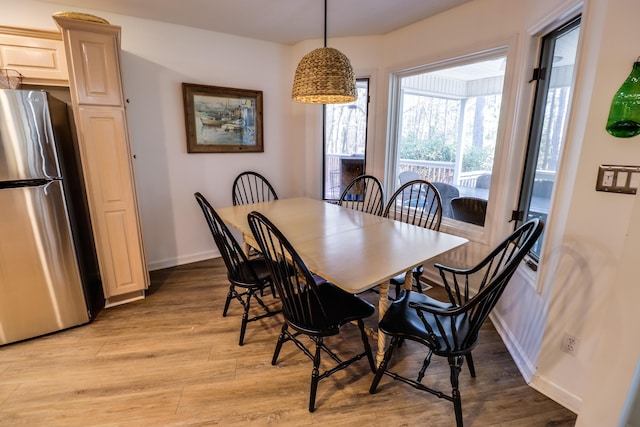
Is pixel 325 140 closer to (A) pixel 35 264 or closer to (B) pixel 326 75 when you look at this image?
(B) pixel 326 75

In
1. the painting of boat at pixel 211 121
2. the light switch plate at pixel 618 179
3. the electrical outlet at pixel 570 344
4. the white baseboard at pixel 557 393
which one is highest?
the painting of boat at pixel 211 121

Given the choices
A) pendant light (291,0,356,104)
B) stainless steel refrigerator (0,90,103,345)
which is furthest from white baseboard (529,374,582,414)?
stainless steel refrigerator (0,90,103,345)

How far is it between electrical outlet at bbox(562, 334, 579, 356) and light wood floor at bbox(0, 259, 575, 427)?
0.31m

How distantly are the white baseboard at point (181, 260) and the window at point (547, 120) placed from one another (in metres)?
3.18

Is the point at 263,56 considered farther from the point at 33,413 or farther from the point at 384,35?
the point at 33,413

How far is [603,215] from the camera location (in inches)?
55.1

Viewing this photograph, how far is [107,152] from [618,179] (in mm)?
3184

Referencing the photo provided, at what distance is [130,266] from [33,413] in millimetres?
1179

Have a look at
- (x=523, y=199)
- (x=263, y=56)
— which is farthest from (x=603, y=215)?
(x=263, y=56)

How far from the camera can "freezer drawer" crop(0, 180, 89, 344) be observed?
195 cm

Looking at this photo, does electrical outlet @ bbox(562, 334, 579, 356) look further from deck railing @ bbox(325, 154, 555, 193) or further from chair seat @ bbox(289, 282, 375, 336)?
deck railing @ bbox(325, 154, 555, 193)

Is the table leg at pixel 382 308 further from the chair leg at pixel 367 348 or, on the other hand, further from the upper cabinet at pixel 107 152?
the upper cabinet at pixel 107 152

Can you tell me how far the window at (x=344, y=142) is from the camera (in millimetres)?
3506

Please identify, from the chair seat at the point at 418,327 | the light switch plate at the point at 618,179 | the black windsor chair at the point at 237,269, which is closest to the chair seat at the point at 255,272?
the black windsor chair at the point at 237,269
